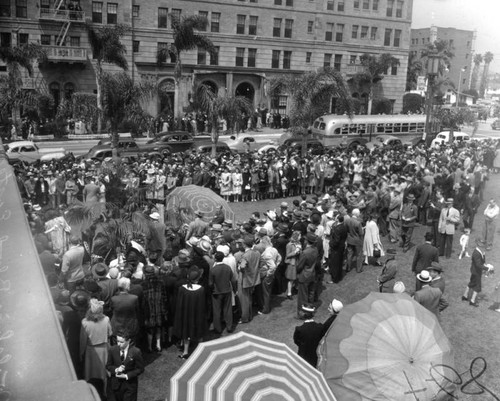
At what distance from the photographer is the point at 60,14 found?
41031 mm

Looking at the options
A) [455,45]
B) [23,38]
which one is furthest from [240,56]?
[455,45]

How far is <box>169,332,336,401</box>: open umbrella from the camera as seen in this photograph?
4574 mm

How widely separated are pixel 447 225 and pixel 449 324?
13.1ft

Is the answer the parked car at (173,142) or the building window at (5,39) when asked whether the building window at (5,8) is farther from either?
the parked car at (173,142)

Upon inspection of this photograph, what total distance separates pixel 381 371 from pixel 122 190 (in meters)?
8.12

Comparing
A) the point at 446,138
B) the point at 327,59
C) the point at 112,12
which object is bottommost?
the point at 446,138

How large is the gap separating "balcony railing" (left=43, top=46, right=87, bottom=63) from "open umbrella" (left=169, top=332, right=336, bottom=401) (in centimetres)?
3959

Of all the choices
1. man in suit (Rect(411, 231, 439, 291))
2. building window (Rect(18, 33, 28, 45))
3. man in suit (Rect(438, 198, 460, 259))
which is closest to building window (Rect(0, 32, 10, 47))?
building window (Rect(18, 33, 28, 45))

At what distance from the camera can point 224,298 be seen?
32.0ft

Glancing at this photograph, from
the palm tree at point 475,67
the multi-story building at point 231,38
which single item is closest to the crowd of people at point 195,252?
the multi-story building at point 231,38

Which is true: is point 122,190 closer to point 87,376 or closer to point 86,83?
point 87,376

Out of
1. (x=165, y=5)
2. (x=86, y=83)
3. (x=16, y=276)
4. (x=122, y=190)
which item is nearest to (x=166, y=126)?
(x=86, y=83)

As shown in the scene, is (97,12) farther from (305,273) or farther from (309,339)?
(309,339)

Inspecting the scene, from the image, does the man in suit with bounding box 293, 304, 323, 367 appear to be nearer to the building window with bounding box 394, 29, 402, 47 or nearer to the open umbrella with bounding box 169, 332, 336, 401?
the open umbrella with bounding box 169, 332, 336, 401
